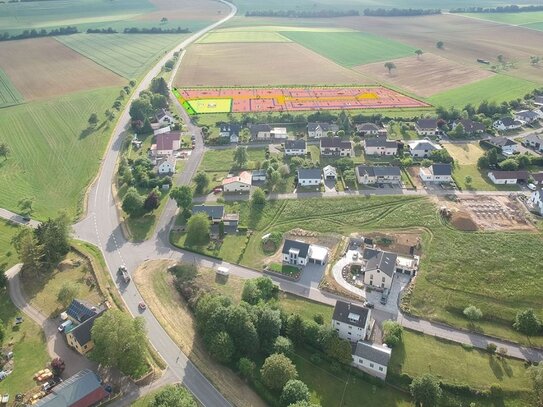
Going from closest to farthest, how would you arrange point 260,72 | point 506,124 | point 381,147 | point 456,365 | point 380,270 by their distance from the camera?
point 456,365 → point 380,270 → point 381,147 → point 506,124 → point 260,72

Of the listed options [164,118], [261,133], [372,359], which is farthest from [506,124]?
[164,118]

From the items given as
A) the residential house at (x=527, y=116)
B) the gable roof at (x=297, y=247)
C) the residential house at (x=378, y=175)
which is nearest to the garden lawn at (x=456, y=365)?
the gable roof at (x=297, y=247)

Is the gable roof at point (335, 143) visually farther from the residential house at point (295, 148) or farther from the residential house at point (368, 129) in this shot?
the residential house at point (368, 129)

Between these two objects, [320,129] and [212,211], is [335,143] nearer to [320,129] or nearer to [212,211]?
[320,129]

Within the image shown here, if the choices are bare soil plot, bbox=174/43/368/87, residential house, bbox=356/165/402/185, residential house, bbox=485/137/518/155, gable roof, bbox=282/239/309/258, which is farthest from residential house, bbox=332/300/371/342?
bare soil plot, bbox=174/43/368/87

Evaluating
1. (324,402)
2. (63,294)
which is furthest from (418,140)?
(63,294)

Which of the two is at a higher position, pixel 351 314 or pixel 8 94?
pixel 351 314
